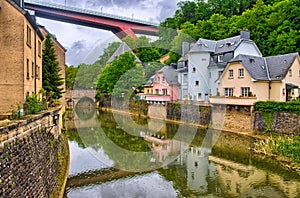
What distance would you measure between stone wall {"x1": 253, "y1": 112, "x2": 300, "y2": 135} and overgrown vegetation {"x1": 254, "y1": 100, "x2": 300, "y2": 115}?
1.00 feet

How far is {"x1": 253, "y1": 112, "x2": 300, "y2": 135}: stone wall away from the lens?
1970 centimetres

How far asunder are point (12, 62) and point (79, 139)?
11.2m

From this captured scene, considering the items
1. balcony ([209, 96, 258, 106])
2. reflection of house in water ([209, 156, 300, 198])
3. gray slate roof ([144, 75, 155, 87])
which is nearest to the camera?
reflection of house in water ([209, 156, 300, 198])

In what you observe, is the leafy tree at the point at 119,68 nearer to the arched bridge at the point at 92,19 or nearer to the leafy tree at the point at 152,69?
the leafy tree at the point at 152,69

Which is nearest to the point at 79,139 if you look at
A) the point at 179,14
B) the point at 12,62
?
the point at 12,62

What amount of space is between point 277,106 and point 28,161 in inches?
733

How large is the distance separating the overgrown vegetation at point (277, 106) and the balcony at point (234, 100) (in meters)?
0.47

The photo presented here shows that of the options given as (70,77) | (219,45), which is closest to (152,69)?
(219,45)

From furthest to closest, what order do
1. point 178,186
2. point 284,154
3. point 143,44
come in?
point 143,44, point 284,154, point 178,186

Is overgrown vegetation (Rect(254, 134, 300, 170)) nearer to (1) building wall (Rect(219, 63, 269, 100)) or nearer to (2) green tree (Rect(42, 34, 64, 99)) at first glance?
(1) building wall (Rect(219, 63, 269, 100))

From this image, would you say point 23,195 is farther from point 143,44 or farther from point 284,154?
point 143,44

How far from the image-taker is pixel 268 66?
24953 mm

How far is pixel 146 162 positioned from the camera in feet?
53.4

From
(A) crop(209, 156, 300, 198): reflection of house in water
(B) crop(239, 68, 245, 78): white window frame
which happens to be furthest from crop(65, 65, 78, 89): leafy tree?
(A) crop(209, 156, 300, 198): reflection of house in water
